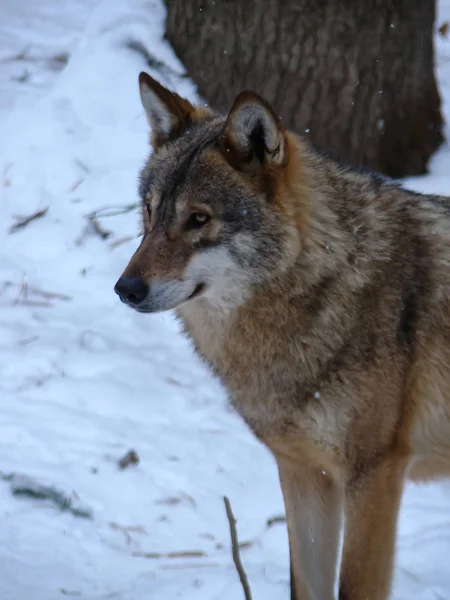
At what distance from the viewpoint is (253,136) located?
336 centimetres

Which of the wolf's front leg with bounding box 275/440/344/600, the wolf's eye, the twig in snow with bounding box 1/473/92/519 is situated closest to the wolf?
the wolf's eye

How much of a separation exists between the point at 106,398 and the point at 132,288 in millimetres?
2300

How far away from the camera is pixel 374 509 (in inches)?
136

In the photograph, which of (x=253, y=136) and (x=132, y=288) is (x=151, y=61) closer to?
(x=253, y=136)

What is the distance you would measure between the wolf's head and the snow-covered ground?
149 cm

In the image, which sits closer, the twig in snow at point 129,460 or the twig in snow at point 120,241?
the twig in snow at point 129,460

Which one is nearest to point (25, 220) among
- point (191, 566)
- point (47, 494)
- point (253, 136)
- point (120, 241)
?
point (120, 241)

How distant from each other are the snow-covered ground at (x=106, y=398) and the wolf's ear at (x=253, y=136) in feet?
6.48

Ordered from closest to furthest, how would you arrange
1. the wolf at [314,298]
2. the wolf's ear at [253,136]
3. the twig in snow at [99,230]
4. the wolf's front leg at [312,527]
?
the wolf's ear at [253,136], the wolf at [314,298], the wolf's front leg at [312,527], the twig in snow at [99,230]

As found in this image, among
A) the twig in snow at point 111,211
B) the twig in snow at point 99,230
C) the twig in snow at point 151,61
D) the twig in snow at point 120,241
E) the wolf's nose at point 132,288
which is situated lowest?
the twig in snow at point 120,241

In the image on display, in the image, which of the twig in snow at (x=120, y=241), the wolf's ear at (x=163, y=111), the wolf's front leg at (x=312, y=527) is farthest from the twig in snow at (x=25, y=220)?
the wolf's front leg at (x=312, y=527)

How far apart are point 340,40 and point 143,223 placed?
339 centimetres

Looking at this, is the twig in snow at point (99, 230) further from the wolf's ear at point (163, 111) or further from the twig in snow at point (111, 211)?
the wolf's ear at point (163, 111)

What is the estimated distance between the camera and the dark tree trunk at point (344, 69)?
648cm
